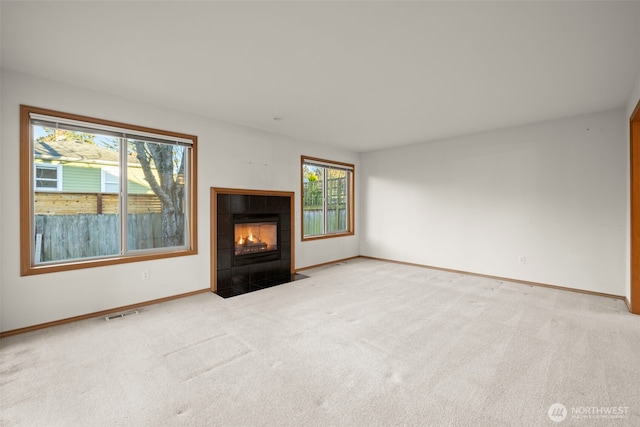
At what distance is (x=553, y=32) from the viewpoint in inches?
83.7

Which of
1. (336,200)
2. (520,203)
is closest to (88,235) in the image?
(336,200)

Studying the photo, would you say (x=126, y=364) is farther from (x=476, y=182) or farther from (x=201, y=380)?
(x=476, y=182)

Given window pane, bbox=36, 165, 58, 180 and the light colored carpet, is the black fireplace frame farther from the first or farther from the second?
window pane, bbox=36, 165, 58, 180

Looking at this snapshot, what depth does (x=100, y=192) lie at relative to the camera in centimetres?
332

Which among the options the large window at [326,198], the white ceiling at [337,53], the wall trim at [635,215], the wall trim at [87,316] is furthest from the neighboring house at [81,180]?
the wall trim at [635,215]

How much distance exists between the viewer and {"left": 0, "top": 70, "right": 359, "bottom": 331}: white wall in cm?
272

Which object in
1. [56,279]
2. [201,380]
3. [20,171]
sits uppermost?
[20,171]

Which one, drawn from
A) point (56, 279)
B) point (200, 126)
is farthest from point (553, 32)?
point (56, 279)

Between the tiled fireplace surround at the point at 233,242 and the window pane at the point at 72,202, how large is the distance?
1214 millimetres

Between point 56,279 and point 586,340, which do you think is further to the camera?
point 56,279

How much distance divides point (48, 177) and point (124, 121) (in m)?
0.95

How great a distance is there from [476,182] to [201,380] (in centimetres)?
488

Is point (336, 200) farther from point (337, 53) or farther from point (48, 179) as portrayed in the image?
point (48, 179)

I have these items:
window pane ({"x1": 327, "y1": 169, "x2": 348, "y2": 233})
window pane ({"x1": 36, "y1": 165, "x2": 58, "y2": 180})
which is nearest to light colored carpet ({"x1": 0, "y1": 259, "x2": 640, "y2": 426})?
window pane ({"x1": 36, "y1": 165, "x2": 58, "y2": 180})
